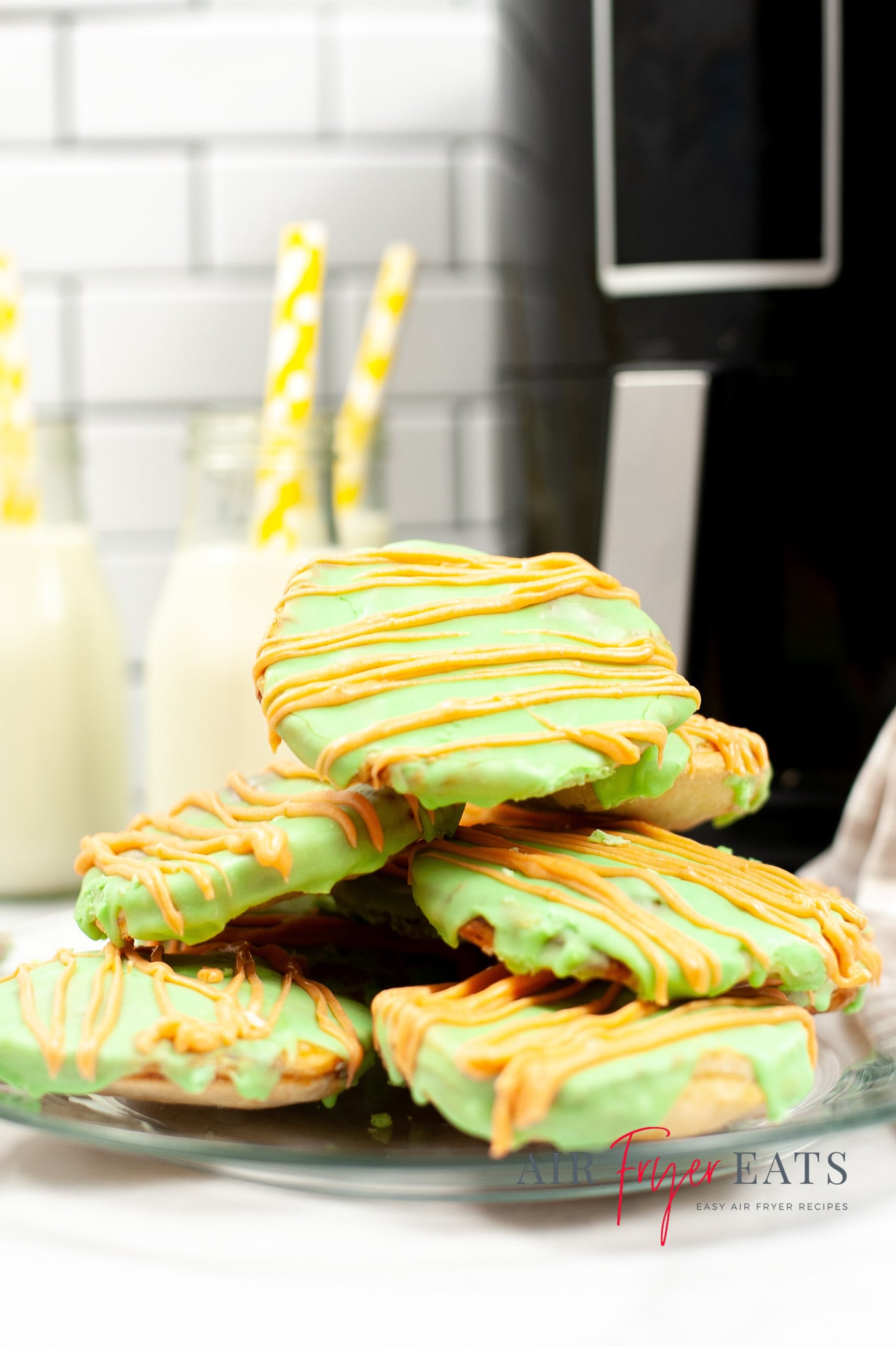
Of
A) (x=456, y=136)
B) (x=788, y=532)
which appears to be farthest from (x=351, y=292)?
(x=788, y=532)

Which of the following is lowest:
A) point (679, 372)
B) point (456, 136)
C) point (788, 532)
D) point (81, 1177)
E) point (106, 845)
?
point (81, 1177)

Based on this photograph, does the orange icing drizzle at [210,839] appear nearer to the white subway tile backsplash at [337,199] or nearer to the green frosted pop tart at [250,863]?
the green frosted pop tart at [250,863]

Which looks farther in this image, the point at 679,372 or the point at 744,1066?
the point at 679,372

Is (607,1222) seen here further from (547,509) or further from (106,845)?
(547,509)

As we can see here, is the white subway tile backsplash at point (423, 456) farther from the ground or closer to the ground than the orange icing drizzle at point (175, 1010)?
farther from the ground

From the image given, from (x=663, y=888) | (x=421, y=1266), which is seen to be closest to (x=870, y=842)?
(x=663, y=888)

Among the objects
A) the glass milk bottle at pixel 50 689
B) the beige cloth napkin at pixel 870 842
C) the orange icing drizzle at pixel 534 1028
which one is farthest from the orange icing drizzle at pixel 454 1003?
the glass milk bottle at pixel 50 689

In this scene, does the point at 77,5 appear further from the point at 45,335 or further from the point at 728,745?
the point at 728,745

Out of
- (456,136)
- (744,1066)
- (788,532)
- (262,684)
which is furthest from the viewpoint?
(456,136)
